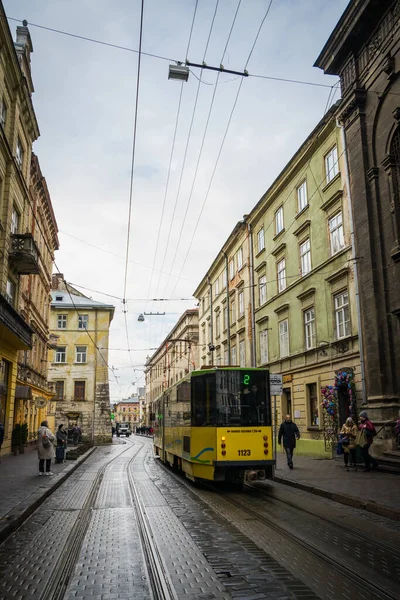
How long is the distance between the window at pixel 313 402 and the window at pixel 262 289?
7889 millimetres

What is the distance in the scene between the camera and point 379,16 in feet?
59.3

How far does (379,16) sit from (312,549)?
17735 mm

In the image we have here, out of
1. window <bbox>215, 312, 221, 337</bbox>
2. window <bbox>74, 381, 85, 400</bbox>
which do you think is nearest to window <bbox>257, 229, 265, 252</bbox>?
window <bbox>215, 312, 221, 337</bbox>

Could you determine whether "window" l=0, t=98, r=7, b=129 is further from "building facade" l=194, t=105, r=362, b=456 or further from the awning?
"building facade" l=194, t=105, r=362, b=456

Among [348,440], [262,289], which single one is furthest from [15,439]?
[348,440]

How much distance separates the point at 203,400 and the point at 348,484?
400 centimetres

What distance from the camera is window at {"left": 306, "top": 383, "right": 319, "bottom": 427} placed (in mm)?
22891

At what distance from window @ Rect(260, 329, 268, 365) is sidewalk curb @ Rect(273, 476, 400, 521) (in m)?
16.1

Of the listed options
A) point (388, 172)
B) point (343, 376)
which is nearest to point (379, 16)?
point (388, 172)

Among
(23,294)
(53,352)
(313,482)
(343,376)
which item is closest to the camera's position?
(313,482)

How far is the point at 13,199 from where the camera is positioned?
74.0 ft

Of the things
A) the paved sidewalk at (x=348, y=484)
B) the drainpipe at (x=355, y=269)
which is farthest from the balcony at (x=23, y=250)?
→ the paved sidewalk at (x=348, y=484)

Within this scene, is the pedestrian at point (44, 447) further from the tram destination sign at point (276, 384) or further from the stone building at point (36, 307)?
the stone building at point (36, 307)

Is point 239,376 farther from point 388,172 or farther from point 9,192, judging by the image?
point 9,192
